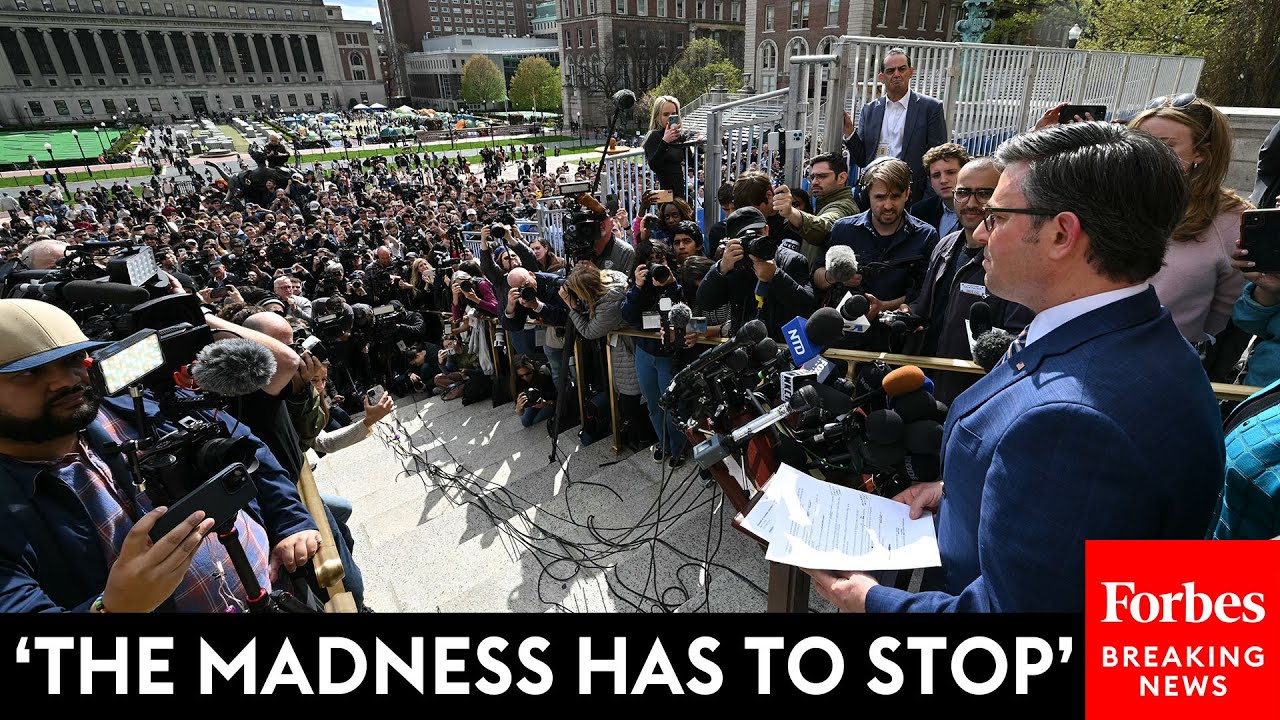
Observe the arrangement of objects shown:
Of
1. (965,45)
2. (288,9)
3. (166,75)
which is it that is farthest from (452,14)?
(965,45)

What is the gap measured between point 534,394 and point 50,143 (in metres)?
75.3

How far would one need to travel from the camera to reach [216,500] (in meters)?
1.84

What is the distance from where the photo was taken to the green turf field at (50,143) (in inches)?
1923

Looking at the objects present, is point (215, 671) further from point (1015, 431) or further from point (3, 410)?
point (1015, 431)

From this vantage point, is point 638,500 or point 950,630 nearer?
point 950,630

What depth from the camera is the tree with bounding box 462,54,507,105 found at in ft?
256

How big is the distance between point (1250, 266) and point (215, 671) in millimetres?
4287

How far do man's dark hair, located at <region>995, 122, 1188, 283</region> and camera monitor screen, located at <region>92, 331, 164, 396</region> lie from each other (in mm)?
2711

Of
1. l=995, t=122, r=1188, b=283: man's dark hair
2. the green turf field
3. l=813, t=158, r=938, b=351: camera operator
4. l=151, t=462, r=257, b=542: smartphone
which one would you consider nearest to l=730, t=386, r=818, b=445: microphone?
l=995, t=122, r=1188, b=283: man's dark hair

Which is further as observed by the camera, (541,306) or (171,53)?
(171,53)

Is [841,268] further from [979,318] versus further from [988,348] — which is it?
[988,348]

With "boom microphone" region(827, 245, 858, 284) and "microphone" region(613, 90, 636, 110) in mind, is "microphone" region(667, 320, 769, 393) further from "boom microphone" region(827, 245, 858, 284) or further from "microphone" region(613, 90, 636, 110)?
"microphone" region(613, 90, 636, 110)

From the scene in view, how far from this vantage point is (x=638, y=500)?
4457 millimetres
